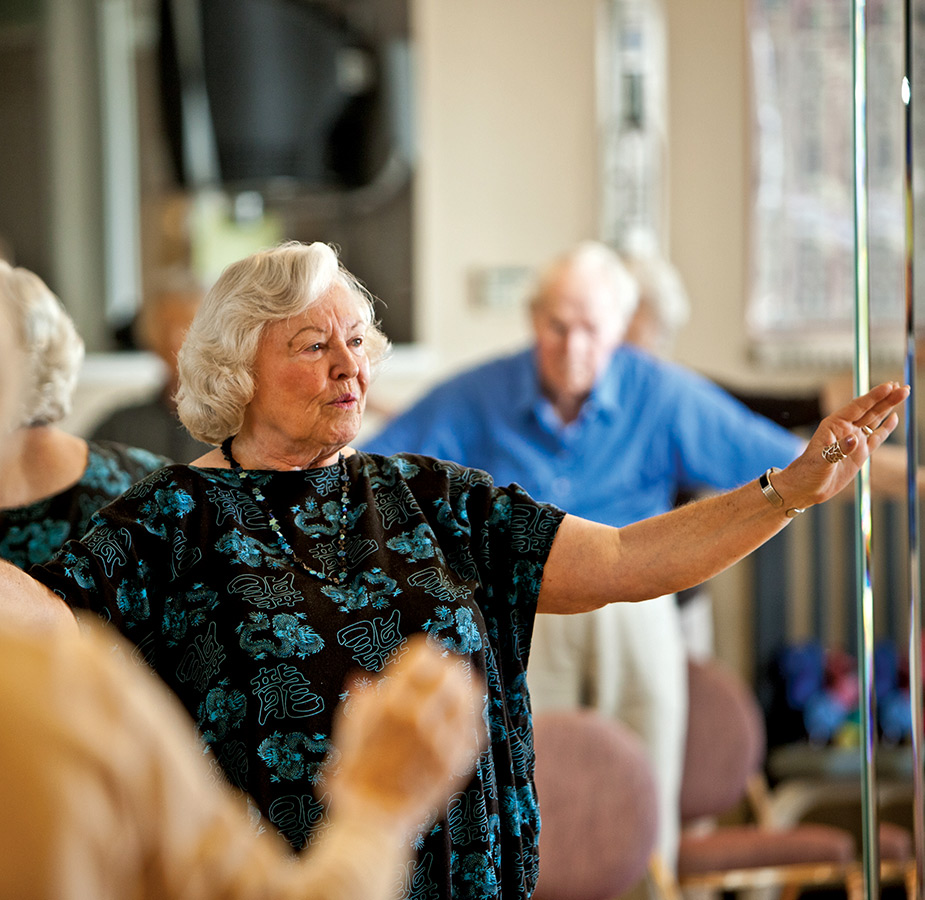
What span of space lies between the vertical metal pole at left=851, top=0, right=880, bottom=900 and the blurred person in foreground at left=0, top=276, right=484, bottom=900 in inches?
33.4

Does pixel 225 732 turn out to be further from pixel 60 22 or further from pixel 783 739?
pixel 60 22

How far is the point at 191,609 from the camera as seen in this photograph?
1.37 metres

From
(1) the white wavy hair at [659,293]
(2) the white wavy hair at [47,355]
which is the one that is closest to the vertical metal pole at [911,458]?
(2) the white wavy hair at [47,355]

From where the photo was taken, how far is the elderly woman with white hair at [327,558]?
1341mm

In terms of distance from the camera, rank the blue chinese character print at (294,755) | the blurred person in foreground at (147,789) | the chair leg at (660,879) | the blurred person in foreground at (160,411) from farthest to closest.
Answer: the blurred person in foreground at (160,411) → the chair leg at (660,879) → the blue chinese character print at (294,755) → the blurred person in foreground at (147,789)

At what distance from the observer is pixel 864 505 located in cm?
158

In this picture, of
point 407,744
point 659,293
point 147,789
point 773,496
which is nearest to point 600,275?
point 659,293

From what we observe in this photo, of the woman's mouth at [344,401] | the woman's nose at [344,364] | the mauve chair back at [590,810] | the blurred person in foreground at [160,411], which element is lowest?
the mauve chair back at [590,810]

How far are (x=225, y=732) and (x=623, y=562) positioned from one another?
475 millimetres

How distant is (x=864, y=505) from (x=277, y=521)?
723 millimetres

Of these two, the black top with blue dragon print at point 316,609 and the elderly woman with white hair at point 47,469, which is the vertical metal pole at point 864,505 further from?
the elderly woman with white hair at point 47,469

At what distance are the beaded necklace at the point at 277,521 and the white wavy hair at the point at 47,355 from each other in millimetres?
399

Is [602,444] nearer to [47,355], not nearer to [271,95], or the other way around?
[47,355]

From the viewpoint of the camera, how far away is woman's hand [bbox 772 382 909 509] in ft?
4.62
